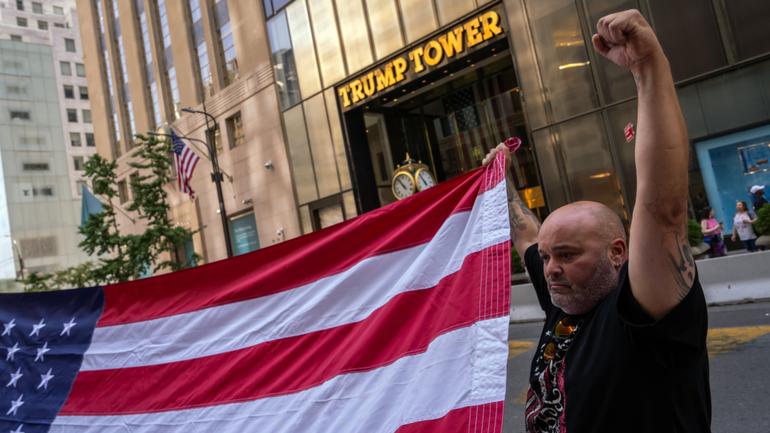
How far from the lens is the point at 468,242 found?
2.80 metres

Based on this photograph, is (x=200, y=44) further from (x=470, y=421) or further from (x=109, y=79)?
(x=470, y=421)

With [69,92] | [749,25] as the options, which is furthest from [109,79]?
[69,92]

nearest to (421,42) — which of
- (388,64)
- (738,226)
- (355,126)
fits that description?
(388,64)

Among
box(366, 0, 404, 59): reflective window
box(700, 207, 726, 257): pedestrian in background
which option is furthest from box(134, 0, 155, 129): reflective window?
box(700, 207, 726, 257): pedestrian in background

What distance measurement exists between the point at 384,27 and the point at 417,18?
1.52m

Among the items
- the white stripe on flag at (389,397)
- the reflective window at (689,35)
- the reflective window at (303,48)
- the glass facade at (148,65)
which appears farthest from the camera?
the glass facade at (148,65)

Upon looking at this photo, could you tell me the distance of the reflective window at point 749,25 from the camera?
42.8 ft

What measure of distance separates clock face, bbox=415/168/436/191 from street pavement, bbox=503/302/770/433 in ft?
40.5

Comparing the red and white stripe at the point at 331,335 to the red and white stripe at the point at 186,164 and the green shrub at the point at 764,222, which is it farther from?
the red and white stripe at the point at 186,164

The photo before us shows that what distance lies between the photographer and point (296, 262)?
3520 mm

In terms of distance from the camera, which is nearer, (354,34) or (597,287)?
(597,287)

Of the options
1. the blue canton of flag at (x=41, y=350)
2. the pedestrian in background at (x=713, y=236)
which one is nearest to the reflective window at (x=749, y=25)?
the pedestrian in background at (x=713, y=236)

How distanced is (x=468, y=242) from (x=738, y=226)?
12.6 meters

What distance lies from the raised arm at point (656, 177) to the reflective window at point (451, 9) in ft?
56.5
